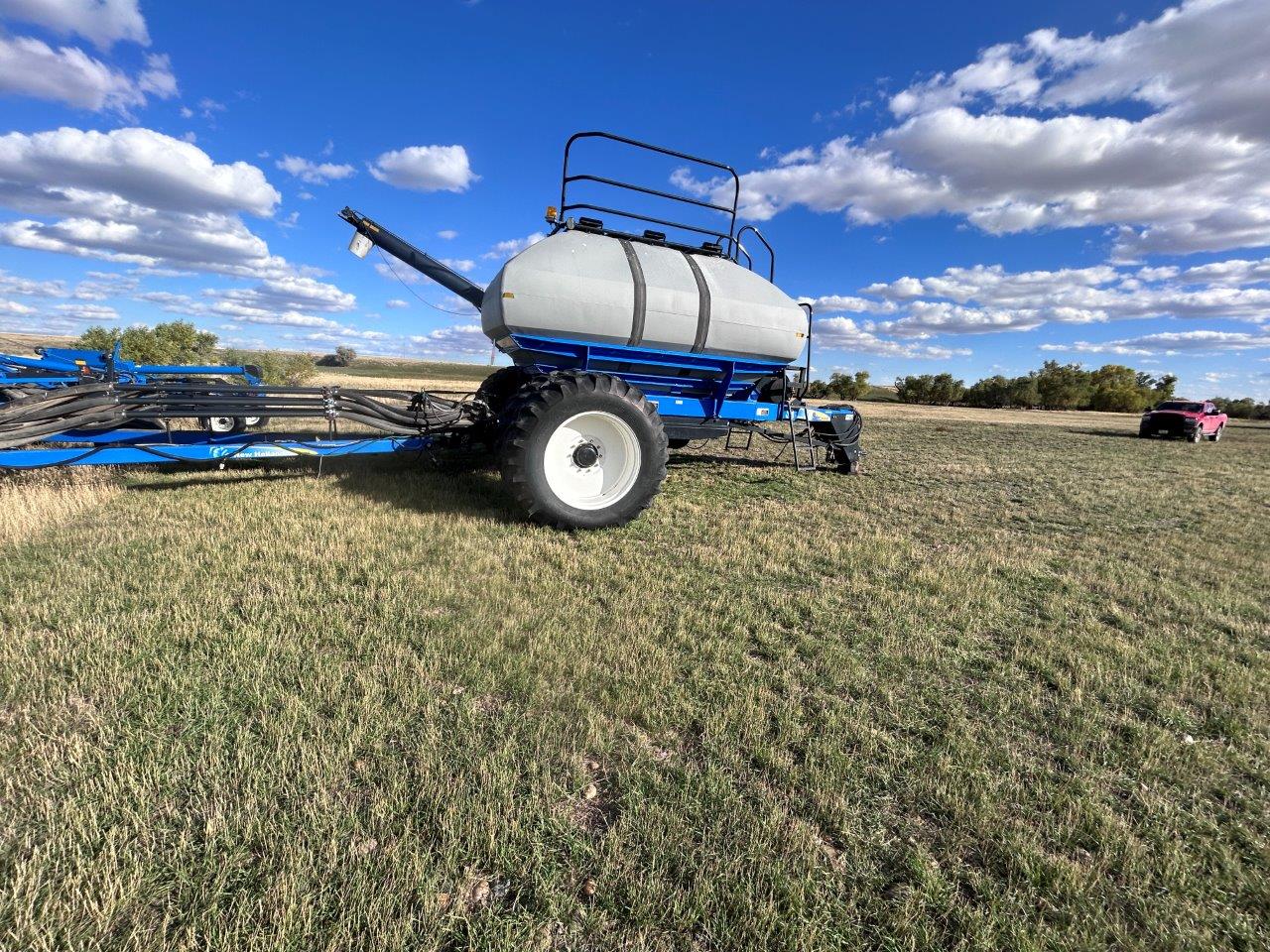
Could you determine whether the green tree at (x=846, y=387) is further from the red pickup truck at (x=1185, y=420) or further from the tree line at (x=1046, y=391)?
the red pickup truck at (x=1185, y=420)

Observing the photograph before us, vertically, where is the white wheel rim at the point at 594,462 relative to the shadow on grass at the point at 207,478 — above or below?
above

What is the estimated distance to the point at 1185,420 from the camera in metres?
20.7

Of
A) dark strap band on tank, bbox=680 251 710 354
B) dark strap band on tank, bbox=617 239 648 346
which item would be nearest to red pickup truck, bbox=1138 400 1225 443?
dark strap band on tank, bbox=680 251 710 354

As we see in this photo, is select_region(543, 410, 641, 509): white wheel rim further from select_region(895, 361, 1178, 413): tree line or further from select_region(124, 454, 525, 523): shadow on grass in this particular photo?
select_region(895, 361, 1178, 413): tree line

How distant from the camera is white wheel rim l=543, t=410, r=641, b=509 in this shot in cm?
534

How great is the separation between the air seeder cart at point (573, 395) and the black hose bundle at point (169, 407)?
0.05 feet

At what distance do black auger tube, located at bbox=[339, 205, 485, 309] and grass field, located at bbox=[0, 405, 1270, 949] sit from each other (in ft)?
21.7

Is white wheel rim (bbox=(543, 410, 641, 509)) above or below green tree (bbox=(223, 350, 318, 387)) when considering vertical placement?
below

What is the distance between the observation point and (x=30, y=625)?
2.91 meters

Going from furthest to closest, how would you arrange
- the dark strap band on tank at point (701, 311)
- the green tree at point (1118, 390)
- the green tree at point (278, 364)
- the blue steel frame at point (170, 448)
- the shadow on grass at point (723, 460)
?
the green tree at point (1118, 390) < the green tree at point (278, 364) < the shadow on grass at point (723, 460) < the dark strap band on tank at point (701, 311) < the blue steel frame at point (170, 448)

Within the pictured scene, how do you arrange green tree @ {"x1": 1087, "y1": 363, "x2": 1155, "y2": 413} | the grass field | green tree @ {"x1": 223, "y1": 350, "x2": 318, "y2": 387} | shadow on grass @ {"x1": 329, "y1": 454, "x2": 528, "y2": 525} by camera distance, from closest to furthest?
1. the grass field
2. shadow on grass @ {"x1": 329, "y1": 454, "x2": 528, "y2": 525}
3. green tree @ {"x1": 223, "y1": 350, "x2": 318, "y2": 387}
4. green tree @ {"x1": 1087, "y1": 363, "x2": 1155, "y2": 413}

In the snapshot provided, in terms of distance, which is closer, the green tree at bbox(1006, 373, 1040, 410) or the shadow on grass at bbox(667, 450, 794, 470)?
the shadow on grass at bbox(667, 450, 794, 470)

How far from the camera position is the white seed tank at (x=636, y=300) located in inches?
211

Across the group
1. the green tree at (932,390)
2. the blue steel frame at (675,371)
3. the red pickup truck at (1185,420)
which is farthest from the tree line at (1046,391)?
the blue steel frame at (675,371)
